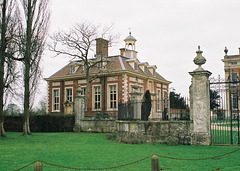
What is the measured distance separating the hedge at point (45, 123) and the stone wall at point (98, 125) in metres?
1.28

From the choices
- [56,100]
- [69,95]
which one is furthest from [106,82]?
[56,100]

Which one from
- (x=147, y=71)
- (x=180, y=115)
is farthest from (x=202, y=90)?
(x=147, y=71)

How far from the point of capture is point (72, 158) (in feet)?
29.0

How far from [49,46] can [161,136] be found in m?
19.3

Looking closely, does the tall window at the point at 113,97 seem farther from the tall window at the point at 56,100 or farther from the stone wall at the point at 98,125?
the tall window at the point at 56,100

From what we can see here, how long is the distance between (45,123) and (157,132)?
14.5m

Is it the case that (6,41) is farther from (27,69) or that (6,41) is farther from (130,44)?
(130,44)

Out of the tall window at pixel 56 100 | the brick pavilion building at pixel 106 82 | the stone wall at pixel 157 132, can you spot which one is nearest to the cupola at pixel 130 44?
the brick pavilion building at pixel 106 82

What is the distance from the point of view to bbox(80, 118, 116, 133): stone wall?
22.0m

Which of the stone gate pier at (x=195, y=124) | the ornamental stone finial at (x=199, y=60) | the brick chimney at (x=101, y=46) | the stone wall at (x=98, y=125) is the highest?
the brick chimney at (x=101, y=46)

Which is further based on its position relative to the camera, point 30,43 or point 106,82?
point 106,82

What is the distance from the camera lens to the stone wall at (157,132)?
1194 centimetres

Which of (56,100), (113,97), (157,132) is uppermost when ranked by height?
(113,97)

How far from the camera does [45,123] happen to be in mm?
24562
